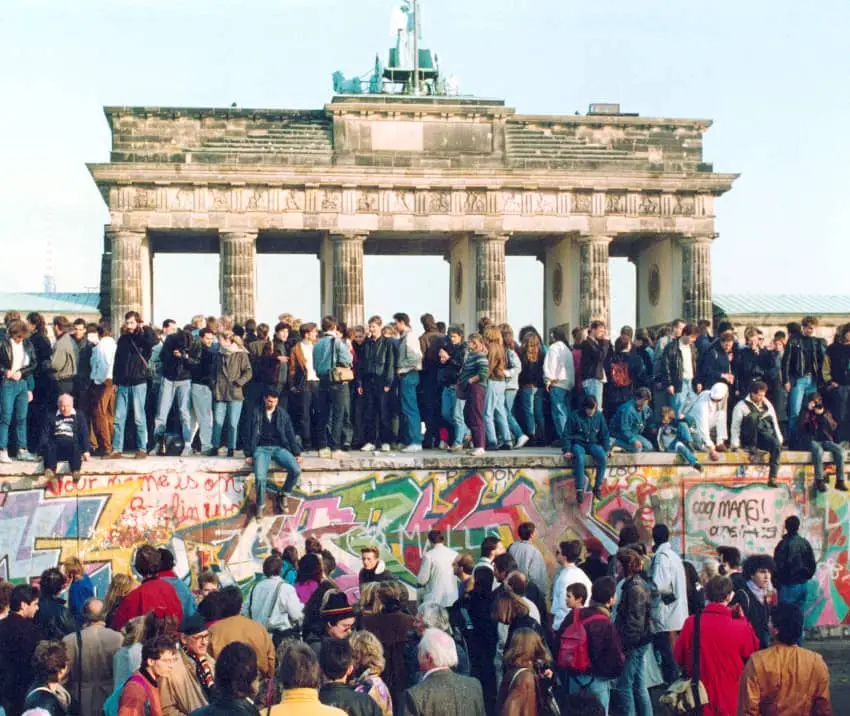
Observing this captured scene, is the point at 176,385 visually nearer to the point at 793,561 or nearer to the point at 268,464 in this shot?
the point at 268,464

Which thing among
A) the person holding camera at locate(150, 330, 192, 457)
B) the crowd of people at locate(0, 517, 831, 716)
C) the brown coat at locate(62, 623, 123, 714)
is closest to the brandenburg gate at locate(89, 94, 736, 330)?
the person holding camera at locate(150, 330, 192, 457)

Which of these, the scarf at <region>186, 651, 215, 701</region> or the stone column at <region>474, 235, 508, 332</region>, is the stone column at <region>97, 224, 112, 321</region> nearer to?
the stone column at <region>474, 235, 508, 332</region>

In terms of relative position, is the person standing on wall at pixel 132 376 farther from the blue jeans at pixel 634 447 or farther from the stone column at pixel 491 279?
the stone column at pixel 491 279

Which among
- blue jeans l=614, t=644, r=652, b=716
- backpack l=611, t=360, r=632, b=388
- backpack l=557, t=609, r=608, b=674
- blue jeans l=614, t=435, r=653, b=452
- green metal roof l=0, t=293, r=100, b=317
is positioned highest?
green metal roof l=0, t=293, r=100, b=317

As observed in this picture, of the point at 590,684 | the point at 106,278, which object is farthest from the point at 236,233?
the point at 590,684

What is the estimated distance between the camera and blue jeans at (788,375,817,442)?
19.6 meters

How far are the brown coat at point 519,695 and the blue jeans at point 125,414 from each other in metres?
9.74

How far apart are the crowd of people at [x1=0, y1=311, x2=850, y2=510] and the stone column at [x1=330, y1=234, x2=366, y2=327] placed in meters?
27.4

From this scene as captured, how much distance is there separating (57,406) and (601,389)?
7473 mm

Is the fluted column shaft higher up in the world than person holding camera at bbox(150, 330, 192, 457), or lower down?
higher up

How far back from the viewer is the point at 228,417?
18.8 metres

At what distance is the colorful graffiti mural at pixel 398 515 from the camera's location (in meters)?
17.0

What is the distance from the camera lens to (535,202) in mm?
49281

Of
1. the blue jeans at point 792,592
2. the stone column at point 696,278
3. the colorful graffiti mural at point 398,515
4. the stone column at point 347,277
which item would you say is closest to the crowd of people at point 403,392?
the colorful graffiti mural at point 398,515
